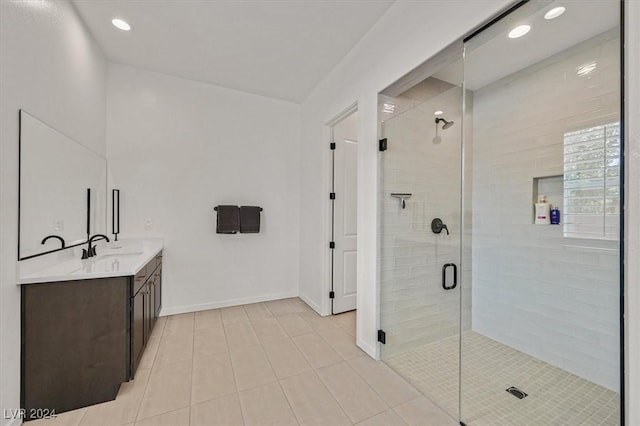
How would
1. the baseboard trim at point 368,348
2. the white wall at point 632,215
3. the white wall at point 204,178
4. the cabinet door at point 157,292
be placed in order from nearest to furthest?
the white wall at point 632,215 < the baseboard trim at point 368,348 < the cabinet door at point 157,292 < the white wall at point 204,178

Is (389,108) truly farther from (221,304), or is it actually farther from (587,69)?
(221,304)

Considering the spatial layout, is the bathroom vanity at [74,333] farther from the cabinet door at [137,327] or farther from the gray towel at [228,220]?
the gray towel at [228,220]

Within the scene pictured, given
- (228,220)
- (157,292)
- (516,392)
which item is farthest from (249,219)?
(516,392)

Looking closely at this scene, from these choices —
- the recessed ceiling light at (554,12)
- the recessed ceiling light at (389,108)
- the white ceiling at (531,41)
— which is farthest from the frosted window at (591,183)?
the recessed ceiling light at (389,108)

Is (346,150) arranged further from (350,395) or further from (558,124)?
(350,395)

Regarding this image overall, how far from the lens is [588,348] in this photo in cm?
203

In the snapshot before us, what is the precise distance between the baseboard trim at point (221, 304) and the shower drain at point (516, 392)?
273 centimetres

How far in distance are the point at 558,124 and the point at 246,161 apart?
10.8 feet

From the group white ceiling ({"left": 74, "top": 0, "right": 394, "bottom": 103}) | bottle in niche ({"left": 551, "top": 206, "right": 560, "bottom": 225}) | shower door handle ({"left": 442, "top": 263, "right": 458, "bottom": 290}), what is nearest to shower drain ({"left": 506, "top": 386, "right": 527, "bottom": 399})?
shower door handle ({"left": 442, "top": 263, "right": 458, "bottom": 290})

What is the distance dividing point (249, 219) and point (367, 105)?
6.83 feet

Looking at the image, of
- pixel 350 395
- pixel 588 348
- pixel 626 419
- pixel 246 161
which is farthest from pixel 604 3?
pixel 246 161

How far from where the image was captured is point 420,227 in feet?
8.18

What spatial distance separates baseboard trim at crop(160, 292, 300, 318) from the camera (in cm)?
334

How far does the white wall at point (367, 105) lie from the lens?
70.7 inches
